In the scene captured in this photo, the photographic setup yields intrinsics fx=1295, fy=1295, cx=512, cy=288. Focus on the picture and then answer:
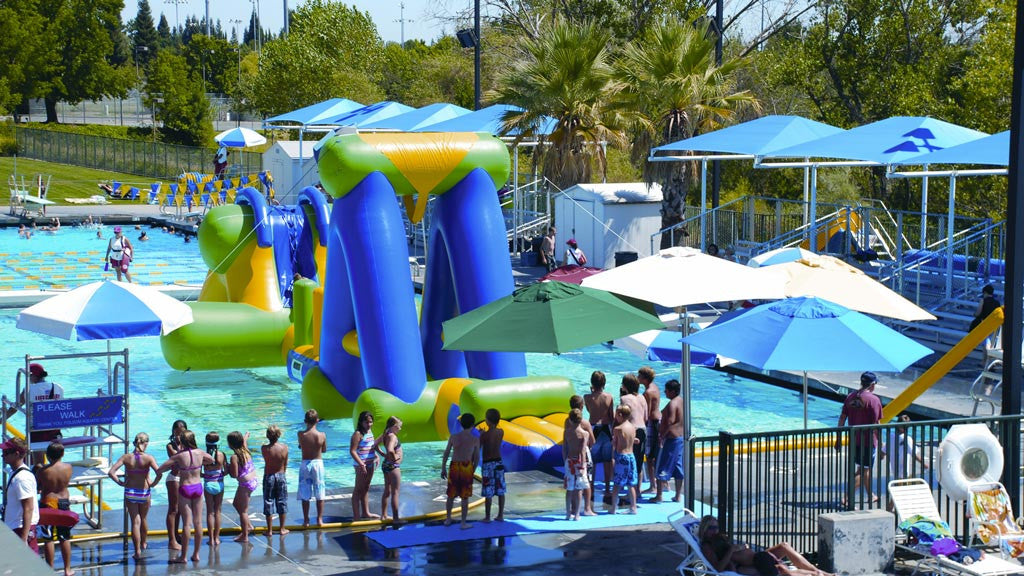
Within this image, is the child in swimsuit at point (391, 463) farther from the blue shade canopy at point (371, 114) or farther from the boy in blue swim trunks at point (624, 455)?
the blue shade canopy at point (371, 114)

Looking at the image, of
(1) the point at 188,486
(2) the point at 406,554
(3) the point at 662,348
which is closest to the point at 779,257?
(3) the point at 662,348

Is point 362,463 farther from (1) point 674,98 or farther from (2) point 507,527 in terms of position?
(1) point 674,98

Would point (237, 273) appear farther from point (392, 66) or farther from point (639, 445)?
point (392, 66)

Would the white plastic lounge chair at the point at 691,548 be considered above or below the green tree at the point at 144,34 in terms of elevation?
below

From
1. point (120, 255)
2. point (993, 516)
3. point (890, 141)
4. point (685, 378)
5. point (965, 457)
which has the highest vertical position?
point (890, 141)

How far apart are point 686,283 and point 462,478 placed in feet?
8.62

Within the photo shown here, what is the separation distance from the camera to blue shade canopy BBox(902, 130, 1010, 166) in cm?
1725

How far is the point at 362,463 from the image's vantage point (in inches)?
463

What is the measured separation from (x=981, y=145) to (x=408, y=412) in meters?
9.21

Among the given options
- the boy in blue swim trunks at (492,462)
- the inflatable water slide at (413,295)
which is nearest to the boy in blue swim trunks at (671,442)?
the inflatable water slide at (413,295)

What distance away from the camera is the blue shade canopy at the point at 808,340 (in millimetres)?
9977

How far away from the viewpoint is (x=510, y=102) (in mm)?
28984

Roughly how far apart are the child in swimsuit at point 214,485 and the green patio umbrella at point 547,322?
2.11 m

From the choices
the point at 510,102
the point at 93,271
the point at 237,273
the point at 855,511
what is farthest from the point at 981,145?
the point at 93,271
